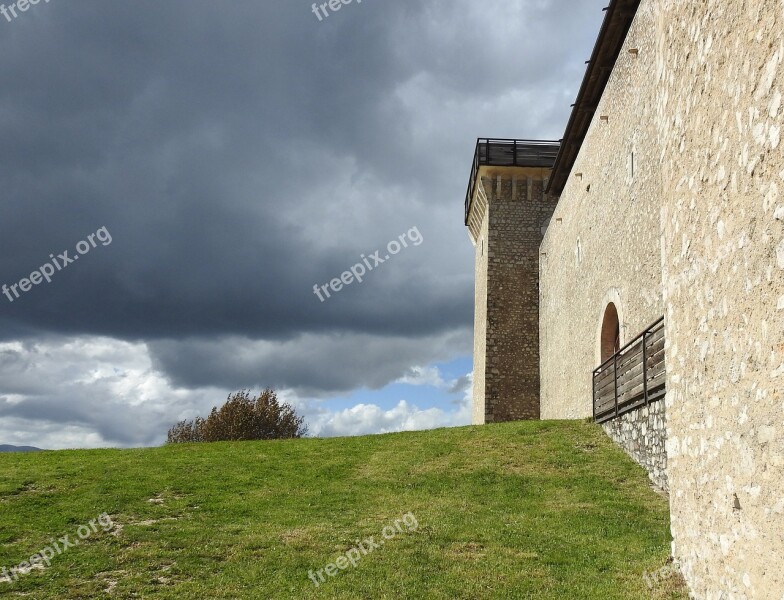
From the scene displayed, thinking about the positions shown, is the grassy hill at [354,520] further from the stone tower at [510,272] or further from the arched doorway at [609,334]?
the stone tower at [510,272]

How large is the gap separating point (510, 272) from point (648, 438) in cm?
1548

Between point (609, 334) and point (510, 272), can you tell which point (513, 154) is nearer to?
point (510, 272)

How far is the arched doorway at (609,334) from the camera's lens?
1554 cm

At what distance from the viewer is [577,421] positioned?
1564cm

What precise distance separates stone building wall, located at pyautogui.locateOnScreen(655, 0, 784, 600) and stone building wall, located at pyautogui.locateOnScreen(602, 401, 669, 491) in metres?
4.00

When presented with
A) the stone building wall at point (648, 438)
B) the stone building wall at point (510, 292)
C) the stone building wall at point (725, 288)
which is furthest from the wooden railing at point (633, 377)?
the stone building wall at point (510, 292)

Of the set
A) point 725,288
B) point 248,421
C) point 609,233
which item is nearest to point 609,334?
point 609,233

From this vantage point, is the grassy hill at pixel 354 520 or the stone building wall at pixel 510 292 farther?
the stone building wall at pixel 510 292

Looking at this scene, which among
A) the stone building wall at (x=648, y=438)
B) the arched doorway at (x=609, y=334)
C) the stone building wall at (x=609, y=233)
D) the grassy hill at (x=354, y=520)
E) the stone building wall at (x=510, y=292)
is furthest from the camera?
the stone building wall at (x=510, y=292)

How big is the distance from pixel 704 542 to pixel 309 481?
838cm

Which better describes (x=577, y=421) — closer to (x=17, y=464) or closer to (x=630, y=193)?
(x=630, y=193)

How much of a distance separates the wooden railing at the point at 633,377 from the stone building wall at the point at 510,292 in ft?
33.2

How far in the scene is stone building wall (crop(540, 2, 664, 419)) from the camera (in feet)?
41.3

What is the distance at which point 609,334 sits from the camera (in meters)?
15.7
